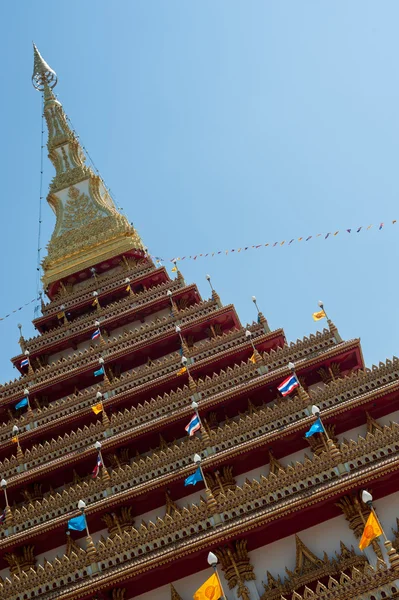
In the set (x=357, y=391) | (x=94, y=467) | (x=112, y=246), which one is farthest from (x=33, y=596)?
(x=112, y=246)

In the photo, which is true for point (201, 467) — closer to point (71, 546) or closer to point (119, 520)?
point (119, 520)

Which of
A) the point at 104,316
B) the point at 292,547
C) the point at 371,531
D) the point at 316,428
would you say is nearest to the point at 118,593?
the point at 292,547

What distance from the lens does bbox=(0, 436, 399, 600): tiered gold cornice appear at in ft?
78.3

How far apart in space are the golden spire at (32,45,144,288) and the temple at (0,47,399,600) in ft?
36.7

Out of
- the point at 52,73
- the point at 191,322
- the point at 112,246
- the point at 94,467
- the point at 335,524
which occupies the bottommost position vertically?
the point at 335,524

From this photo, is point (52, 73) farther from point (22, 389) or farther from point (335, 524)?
A: point (335, 524)

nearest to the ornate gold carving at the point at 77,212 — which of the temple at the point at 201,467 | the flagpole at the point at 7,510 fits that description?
the temple at the point at 201,467

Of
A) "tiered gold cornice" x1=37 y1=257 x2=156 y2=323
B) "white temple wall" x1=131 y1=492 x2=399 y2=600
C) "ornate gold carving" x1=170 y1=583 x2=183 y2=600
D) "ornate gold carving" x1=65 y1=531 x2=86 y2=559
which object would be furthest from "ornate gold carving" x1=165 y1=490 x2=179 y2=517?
"tiered gold cornice" x1=37 y1=257 x2=156 y2=323

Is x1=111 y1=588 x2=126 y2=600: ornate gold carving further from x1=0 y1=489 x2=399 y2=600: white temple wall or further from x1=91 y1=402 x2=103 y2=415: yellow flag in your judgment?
x1=91 y1=402 x2=103 y2=415: yellow flag

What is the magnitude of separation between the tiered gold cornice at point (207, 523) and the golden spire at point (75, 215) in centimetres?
2776

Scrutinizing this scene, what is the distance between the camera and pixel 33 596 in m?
25.3

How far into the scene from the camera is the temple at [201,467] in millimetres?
24016

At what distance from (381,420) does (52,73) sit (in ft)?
177

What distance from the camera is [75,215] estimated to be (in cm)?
5638
